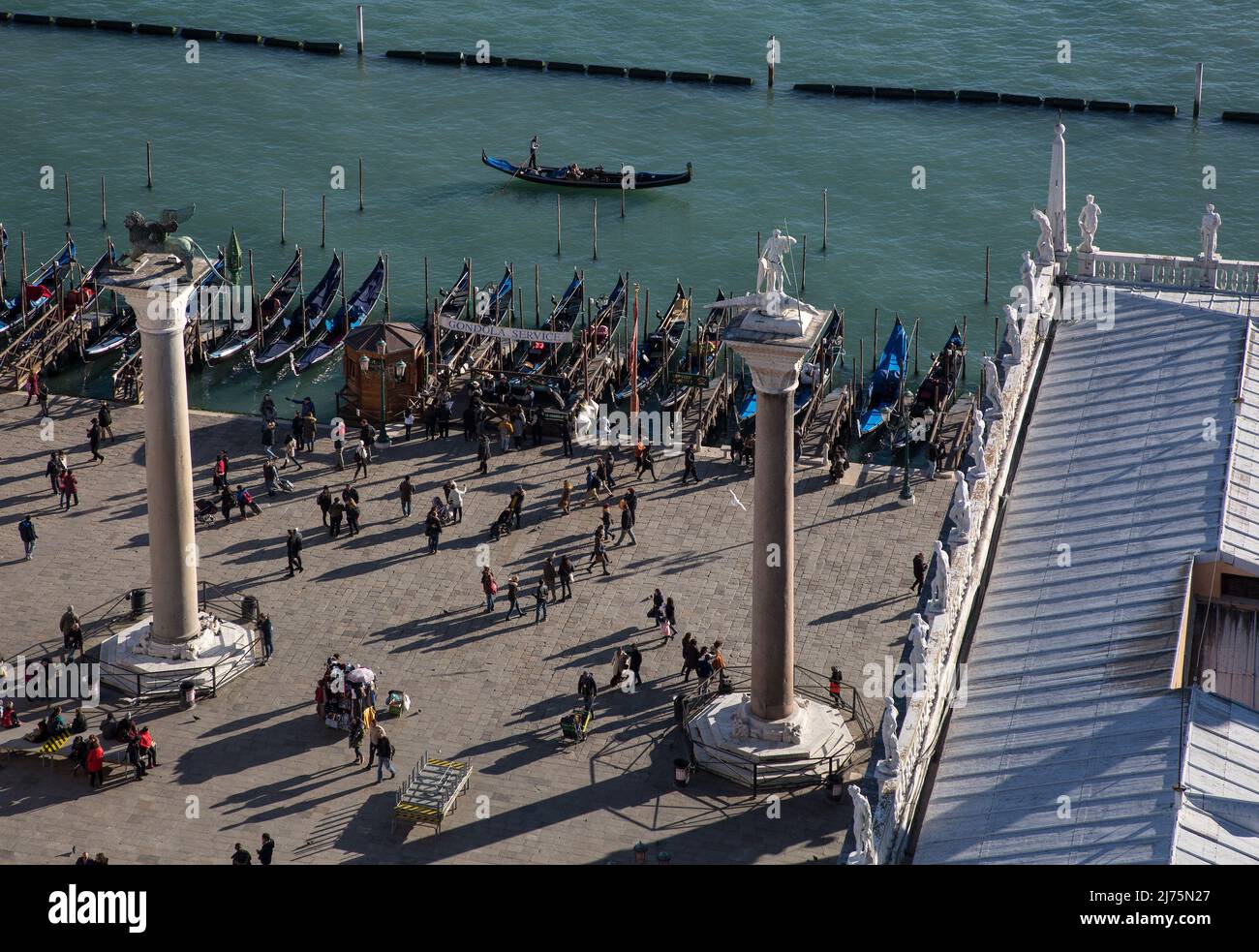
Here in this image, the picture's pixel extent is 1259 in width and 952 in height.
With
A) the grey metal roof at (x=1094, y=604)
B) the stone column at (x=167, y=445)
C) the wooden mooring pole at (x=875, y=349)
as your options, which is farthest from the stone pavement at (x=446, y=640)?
the wooden mooring pole at (x=875, y=349)

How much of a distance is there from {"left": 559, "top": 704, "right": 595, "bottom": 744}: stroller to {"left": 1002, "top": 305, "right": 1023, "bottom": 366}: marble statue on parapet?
1549 cm

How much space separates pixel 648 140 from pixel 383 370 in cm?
4284

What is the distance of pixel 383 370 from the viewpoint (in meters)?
85.3

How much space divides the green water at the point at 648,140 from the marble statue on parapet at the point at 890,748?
1956 inches

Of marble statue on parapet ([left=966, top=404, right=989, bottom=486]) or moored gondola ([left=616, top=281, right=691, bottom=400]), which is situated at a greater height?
marble statue on parapet ([left=966, top=404, right=989, bottom=486])

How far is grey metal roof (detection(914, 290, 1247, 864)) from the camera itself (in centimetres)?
4469

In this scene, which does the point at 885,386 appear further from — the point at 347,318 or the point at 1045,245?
the point at 347,318

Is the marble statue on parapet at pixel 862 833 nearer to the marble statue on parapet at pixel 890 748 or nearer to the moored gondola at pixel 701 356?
the marble statue on parapet at pixel 890 748

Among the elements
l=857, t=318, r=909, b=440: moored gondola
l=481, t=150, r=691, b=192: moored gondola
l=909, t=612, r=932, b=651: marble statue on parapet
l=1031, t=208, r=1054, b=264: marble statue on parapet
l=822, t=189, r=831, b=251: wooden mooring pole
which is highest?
l=1031, t=208, r=1054, b=264: marble statue on parapet

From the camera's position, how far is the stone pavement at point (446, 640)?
199 ft

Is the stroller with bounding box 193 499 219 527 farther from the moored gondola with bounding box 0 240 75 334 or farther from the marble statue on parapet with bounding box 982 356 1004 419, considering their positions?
the marble statue on parapet with bounding box 982 356 1004 419

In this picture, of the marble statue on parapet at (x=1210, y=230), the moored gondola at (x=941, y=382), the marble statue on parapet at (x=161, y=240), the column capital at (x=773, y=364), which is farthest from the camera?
the moored gondola at (x=941, y=382)

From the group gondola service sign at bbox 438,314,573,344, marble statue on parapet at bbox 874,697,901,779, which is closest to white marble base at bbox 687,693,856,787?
marble statue on parapet at bbox 874,697,901,779

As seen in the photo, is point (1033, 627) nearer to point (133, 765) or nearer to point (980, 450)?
point (980, 450)
